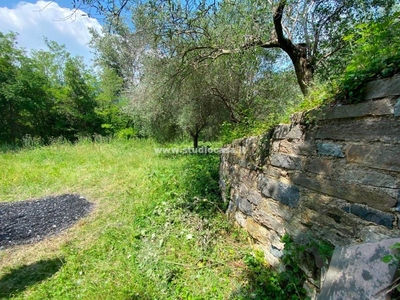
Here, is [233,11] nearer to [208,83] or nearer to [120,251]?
[208,83]

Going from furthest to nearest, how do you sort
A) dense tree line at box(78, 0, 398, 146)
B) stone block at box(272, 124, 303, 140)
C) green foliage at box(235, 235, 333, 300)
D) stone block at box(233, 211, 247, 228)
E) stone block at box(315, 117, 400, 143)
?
dense tree line at box(78, 0, 398, 146)
stone block at box(233, 211, 247, 228)
stone block at box(272, 124, 303, 140)
green foliage at box(235, 235, 333, 300)
stone block at box(315, 117, 400, 143)

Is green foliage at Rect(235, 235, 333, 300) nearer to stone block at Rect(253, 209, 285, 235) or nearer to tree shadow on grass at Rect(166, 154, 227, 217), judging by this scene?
stone block at Rect(253, 209, 285, 235)

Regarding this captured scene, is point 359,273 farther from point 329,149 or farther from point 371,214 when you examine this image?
point 329,149

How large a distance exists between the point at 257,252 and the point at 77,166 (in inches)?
250

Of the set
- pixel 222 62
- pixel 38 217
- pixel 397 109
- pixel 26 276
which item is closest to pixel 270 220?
pixel 397 109

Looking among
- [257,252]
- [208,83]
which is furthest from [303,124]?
[208,83]

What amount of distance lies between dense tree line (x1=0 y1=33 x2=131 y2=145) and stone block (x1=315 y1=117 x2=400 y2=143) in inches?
489

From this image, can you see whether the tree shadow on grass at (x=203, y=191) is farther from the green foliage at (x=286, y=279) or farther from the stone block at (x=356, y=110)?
the stone block at (x=356, y=110)

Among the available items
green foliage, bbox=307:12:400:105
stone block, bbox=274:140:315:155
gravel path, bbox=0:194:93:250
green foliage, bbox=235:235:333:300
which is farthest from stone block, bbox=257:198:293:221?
gravel path, bbox=0:194:93:250

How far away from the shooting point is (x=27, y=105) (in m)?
11.6

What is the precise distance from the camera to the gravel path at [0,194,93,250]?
123 inches

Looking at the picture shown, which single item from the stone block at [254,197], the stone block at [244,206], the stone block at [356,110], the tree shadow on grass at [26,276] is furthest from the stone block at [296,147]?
the tree shadow on grass at [26,276]

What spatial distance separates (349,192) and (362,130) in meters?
0.42

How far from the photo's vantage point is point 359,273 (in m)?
1.06
